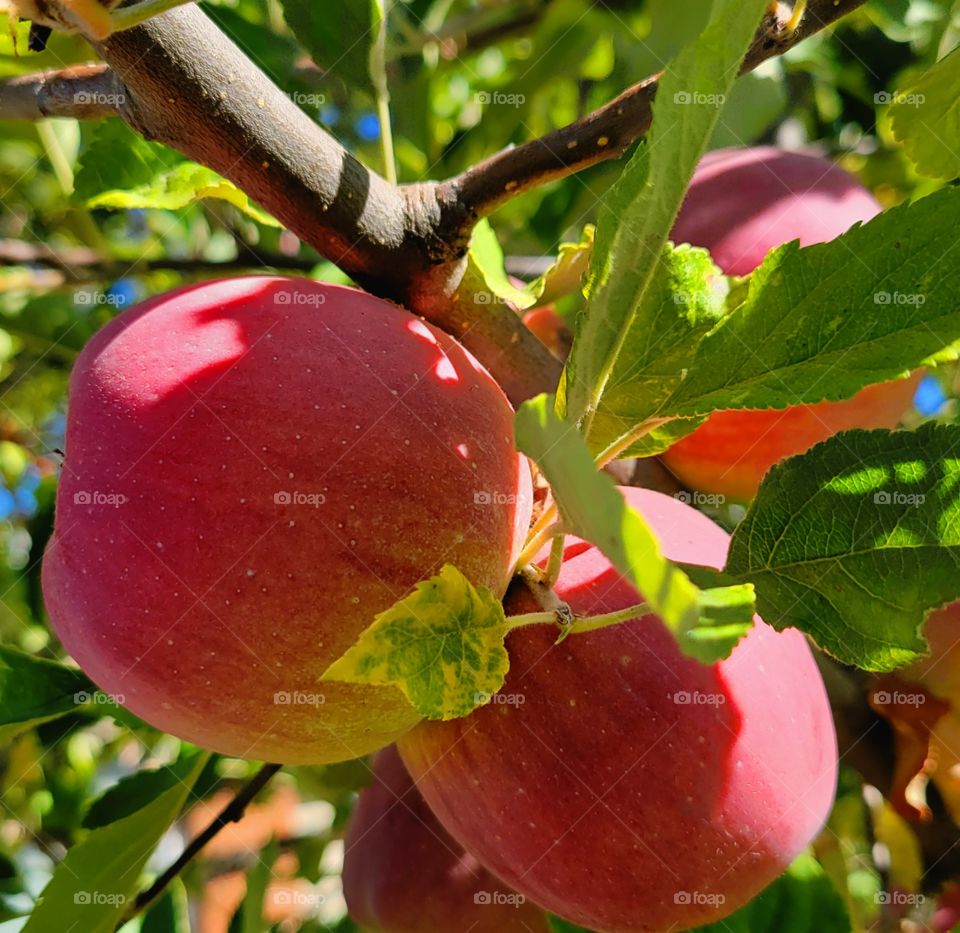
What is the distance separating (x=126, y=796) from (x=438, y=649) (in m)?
0.98

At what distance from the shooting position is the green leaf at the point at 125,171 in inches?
39.1

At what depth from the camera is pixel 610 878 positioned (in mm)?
800

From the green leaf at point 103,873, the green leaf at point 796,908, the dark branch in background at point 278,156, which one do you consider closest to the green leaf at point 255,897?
the green leaf at point 103,873

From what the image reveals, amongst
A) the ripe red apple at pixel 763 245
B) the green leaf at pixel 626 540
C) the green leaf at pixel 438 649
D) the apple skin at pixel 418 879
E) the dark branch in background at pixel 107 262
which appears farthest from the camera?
the dark branch in background at pixel 107 262

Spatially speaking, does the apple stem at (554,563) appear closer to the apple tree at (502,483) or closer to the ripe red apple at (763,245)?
the apple tree at (502,483)

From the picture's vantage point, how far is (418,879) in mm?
1242

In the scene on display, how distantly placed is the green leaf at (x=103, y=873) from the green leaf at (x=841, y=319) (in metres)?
0.72

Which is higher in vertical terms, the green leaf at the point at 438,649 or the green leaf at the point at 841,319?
the green leaf at the point at 841,319

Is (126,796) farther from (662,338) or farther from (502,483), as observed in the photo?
(662,338)

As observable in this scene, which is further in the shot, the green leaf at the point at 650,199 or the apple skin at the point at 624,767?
the apple skin at the point at 624,767

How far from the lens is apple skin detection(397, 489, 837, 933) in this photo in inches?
30.8

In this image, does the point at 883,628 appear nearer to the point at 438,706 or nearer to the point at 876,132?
the point at 438,706

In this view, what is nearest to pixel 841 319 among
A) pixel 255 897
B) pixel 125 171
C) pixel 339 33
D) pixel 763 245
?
pixel 763 245

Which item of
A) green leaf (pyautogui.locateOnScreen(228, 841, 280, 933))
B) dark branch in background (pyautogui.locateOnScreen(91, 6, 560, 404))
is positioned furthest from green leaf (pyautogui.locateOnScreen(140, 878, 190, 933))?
dark branch in background (pyautogui.locateOnScreen(91, 6, 560, 404))
